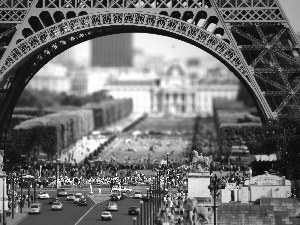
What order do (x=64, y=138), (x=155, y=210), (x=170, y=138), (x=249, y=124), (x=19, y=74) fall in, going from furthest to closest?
(x=170, y=138)
(x=64, y=138)
(x=249, y=124)
(x=19, y=74)
(x=155, y=210)

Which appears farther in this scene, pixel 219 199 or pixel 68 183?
pixel 68 183

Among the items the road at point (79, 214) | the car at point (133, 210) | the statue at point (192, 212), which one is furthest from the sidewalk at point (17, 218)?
the statue at point (192, 212)

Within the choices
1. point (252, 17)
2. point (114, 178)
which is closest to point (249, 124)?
point (114, 178)

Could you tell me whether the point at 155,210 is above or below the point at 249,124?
below

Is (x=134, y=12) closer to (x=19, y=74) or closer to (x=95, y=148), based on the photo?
(x=19, y=74)

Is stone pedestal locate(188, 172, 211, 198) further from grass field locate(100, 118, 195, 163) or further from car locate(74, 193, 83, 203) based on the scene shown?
grass field locate(100, 118, 195, 163)
